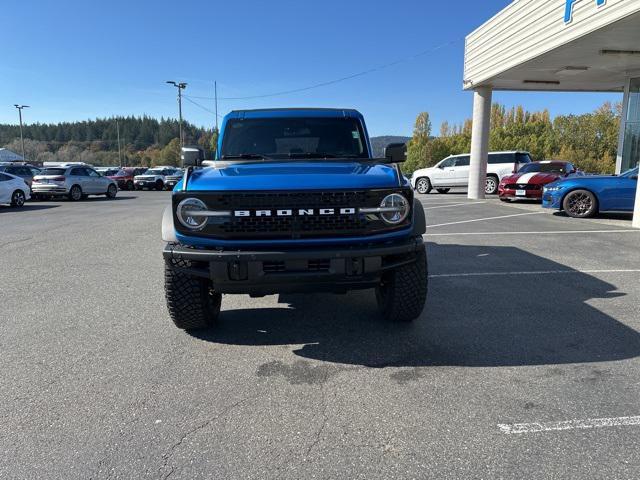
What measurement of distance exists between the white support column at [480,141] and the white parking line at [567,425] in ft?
56.3

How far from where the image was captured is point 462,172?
21703 mm

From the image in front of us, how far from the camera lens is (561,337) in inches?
152

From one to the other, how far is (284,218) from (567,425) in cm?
216

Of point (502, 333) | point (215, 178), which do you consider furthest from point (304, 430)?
point (502, 333)

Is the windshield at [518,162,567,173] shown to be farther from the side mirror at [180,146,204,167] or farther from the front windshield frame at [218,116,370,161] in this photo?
the side mirror at [180,146,204,167]

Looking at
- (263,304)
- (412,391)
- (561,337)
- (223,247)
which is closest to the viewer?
(412,391)

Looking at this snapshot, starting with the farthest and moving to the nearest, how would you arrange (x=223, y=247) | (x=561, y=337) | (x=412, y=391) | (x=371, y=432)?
(x=561, y=337) → (x=223, y=247) → (x=412, y=391) → (x=371, y=432)

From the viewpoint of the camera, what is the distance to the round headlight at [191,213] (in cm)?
339

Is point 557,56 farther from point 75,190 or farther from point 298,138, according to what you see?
point 75,190

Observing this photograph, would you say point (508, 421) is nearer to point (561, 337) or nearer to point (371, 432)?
point (371, 432)

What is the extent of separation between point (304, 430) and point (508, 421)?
3.79ft

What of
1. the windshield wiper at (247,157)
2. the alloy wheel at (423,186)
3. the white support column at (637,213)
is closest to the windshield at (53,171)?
the alloy wheel at (423,186)

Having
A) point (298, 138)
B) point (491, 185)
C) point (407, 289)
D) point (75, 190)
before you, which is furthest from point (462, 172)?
point (407, 289)

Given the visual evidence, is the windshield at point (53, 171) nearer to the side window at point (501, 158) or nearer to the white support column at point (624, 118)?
the side window at point (501, 158)
